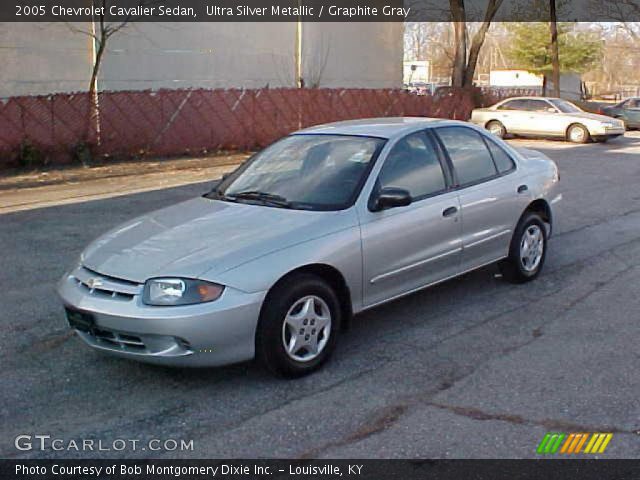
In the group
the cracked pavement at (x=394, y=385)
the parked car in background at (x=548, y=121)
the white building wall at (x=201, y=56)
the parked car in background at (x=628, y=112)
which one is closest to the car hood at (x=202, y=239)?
the cracked pavement at (x=394, y=385)

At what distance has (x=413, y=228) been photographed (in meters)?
5.46

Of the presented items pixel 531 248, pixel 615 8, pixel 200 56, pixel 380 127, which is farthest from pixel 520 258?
pixel 615 8

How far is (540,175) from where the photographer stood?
276 inches

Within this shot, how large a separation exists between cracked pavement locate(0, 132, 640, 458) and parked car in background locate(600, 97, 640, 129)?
82.2 ft

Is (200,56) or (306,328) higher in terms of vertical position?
(200,56)

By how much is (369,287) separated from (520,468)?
182cm

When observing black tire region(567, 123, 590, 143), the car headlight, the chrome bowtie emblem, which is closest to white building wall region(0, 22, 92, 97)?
black tire region(567, 123, 590, 143)

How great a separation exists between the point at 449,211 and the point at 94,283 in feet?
8.74

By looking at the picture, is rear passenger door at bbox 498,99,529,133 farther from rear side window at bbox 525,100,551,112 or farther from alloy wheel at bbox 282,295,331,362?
alloy wheel at bbox 282,295,331,362

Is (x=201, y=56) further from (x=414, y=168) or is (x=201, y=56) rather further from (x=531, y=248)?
(x=414, y=168)

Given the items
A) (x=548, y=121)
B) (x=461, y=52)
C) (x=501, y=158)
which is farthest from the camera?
(x=461, y=52)

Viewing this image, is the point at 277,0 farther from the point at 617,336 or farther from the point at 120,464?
the point at 120,464

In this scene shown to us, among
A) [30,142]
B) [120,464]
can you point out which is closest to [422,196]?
[120,464]

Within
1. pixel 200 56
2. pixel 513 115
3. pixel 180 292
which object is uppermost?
pixel 200 56
